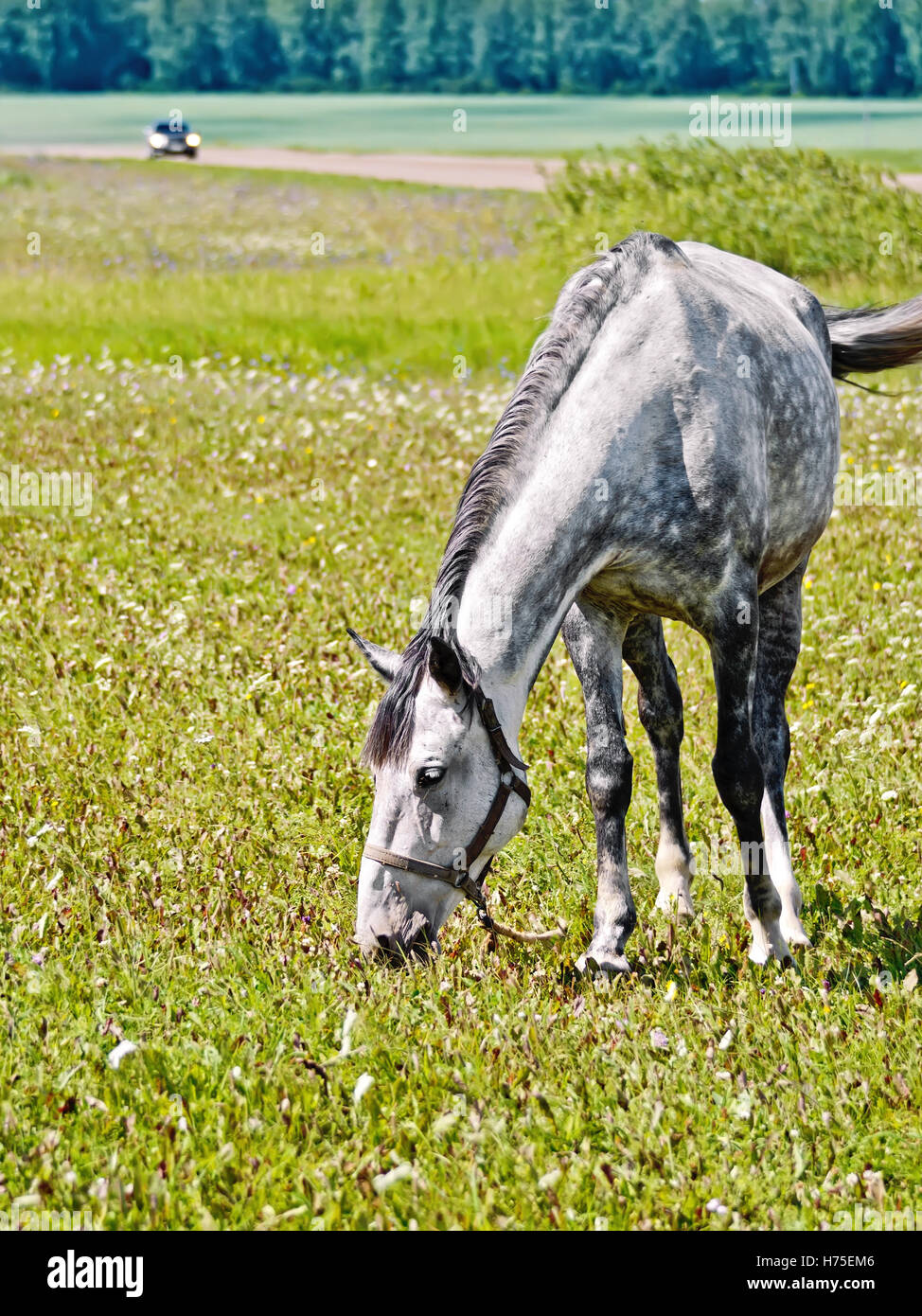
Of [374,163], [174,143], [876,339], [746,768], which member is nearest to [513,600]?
[746,768]

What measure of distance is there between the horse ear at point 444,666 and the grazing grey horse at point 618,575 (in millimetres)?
12

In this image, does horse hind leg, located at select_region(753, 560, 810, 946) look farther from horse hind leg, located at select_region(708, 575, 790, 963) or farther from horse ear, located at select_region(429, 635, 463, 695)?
horse ear, located at select_region(429, 635, 463, 695)

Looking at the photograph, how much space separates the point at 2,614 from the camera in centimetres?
903

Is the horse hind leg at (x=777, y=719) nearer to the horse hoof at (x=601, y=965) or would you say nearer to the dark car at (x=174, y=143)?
the horse hoof at (x=601, y=965)

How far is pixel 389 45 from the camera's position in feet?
384

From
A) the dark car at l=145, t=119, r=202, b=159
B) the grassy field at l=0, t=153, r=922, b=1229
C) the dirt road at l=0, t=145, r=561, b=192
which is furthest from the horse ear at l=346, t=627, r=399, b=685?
the dark car at l=145, t=119, r=202, b=159

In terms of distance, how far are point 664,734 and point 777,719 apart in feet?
2.05

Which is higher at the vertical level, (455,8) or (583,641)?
(455,8)

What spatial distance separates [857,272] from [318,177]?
108 ft

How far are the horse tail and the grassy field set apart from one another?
191 cm

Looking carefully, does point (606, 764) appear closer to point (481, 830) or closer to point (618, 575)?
point (618, 575)

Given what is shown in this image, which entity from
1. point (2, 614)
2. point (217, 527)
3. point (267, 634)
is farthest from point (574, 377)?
point (217, 527)
